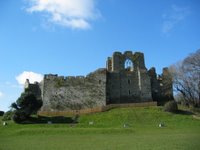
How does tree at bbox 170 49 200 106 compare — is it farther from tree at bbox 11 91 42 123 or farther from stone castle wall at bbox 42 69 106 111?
tree at bbox 11 91 42 123

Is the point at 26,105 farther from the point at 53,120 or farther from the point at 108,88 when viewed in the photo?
the point at 108,88

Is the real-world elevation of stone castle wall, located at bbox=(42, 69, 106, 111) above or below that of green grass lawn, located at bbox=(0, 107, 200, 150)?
above

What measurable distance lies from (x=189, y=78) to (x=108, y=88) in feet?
50.6

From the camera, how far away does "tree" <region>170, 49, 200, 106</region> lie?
53562 millimetres

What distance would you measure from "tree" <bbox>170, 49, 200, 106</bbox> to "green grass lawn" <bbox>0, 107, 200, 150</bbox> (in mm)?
7445

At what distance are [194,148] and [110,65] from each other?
45.9 meters

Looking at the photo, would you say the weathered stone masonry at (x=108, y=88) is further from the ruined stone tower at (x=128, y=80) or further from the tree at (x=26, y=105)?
the tree at (x=26, y=105)

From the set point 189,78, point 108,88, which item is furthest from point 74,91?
point 189,78

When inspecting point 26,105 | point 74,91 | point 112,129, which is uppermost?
point 74,91

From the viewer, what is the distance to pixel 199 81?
53.0 meters

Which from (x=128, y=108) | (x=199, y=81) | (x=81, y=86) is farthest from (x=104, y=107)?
(x=199, y=81)

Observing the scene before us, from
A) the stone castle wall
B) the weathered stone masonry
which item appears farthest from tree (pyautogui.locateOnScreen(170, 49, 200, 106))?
the stone castle wall

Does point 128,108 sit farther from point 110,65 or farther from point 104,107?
point 110,65

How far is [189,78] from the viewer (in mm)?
54250
